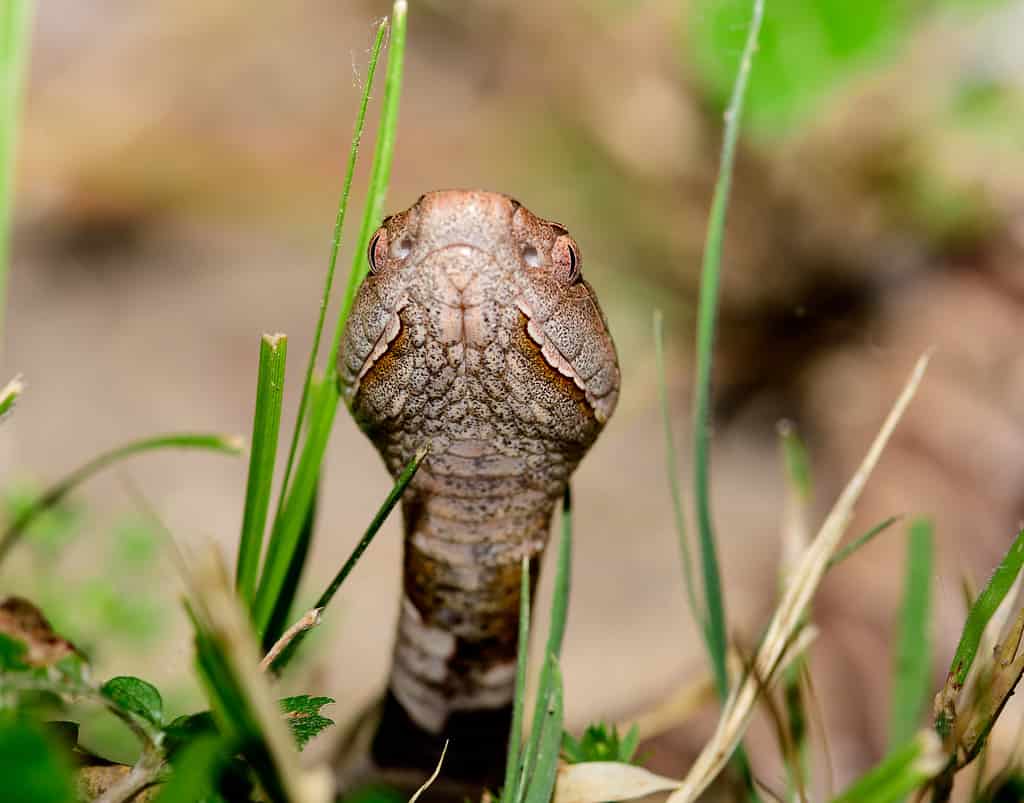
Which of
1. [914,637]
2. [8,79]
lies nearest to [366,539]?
[8,79]

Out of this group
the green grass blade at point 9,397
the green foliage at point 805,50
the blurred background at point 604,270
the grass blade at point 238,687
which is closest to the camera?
the grass blade at point 238,687

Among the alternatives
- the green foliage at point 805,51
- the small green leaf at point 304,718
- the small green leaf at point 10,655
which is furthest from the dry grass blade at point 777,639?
the green foliage at point 805,51

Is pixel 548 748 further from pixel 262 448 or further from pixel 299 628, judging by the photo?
pixel 262 448

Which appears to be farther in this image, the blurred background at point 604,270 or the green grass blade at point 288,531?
the blurred background at point 604,270

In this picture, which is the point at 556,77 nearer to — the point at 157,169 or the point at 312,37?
the point at 312,37

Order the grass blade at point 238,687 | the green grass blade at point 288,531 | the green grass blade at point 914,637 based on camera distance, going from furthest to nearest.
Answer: the green grass blade at point 914,637
the green grass blade at point 288,531
the grass blade at point 238,687

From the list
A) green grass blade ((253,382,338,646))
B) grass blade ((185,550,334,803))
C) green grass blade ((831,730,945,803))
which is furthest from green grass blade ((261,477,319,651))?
green grass blade ((831,730,945,803))

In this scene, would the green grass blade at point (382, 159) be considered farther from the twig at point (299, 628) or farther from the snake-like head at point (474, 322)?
the twig at point (299, 628)
